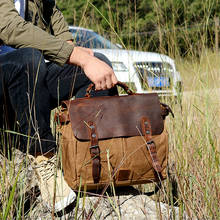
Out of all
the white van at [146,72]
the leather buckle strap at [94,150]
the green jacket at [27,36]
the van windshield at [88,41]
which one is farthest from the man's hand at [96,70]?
the van windshield at [88,41]

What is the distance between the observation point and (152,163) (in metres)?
1.52

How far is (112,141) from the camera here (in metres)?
1.49

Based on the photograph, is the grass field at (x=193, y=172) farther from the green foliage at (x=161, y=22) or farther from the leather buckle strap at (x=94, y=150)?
the green foliage at (x=161, y=22)

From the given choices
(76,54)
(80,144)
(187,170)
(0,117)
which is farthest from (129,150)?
(0,117)

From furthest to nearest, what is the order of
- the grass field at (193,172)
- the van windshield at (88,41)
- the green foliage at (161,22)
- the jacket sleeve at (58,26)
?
the van windshield at (88,41)
the green foliage at (161,22)
the jacket sleeve at (58,26)
the grass field at (193,172)

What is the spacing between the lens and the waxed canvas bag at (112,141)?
1457mm

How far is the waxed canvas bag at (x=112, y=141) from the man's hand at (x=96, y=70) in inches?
3.0

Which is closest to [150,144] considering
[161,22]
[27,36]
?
[27,36]

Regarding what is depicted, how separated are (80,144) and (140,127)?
0.28 m

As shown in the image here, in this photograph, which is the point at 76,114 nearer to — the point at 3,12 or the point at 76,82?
the point at 76,82

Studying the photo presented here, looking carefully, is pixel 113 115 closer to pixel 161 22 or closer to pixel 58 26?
pixel 58 26

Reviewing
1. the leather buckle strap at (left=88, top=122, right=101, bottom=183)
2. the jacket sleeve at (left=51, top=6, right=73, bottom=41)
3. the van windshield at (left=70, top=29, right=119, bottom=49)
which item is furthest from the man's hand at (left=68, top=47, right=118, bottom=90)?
the van windshield at (left=70, top=29, right=119, bottom=49)

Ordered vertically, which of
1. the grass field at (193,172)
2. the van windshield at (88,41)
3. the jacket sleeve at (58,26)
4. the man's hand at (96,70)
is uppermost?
the van windshield at (88,41)

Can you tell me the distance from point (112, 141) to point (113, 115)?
114mm
